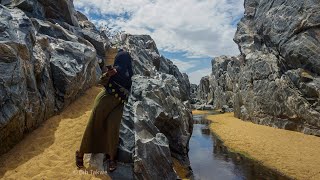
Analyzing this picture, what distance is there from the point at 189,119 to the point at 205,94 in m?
77.9

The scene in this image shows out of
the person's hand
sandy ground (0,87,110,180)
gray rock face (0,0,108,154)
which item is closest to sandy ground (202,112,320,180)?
sandy ground (0,87,110,180)

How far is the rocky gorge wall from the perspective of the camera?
30922 millimetres

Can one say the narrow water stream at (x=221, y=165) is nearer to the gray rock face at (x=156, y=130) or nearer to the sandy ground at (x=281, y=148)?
the sandy ground at (x=281, y=148)

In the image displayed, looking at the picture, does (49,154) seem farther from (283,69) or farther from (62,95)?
(283,69)

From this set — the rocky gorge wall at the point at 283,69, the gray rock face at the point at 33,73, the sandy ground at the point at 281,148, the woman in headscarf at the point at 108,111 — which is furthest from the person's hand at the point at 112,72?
the rocky gorge wall at the point at 283,69

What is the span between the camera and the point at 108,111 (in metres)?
9.77

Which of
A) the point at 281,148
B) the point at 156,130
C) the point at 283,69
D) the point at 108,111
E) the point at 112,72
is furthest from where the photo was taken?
the point at 283,69

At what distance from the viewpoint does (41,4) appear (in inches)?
1020

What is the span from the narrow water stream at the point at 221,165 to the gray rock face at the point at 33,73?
28.9 feet

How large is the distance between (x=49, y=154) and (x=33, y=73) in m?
4.81

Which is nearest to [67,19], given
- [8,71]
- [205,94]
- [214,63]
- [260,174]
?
[8,71]

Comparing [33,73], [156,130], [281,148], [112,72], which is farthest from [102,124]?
[281,148]

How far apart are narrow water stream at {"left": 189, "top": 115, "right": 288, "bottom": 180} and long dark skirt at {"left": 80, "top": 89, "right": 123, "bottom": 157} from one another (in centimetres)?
789

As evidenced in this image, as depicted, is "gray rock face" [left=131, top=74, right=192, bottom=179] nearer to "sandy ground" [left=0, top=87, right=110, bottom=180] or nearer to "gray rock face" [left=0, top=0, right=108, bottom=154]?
"sandy ground" [left=0, top=87, right=110, bottom=180]
